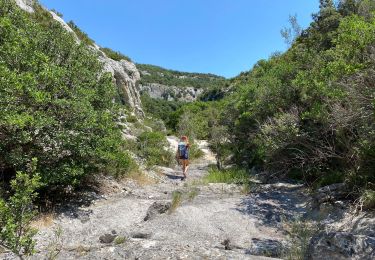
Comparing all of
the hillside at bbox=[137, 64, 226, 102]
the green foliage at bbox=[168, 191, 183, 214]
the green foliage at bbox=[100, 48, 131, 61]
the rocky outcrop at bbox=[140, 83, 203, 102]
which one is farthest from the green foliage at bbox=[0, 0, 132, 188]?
the rocky outcrop at bbox=[140, 83, 203, 102]

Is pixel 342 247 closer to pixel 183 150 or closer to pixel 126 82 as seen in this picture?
pixel 183 150

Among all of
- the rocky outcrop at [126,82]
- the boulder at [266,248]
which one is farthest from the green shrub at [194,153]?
the boulder at [266,248]

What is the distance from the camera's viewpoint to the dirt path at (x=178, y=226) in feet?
22.6

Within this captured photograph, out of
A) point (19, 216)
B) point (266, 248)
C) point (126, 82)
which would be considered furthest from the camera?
point (126, 82)

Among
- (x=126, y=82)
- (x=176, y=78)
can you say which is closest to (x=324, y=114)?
(x=126, y=82)

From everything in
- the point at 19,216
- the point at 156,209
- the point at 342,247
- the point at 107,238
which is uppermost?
the point at 19,216

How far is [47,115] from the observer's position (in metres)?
9.34

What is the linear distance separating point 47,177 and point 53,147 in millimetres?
832

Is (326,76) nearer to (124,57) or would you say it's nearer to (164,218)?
(164,218)

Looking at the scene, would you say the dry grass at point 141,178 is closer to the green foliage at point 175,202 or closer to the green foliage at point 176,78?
the green foliage at point 175,202

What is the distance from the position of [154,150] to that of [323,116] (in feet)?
36.7

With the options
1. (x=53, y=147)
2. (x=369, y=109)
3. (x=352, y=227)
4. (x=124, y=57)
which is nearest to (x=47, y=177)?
(x=53, y=147)

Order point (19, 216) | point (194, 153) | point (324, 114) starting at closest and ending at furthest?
1. point (19, 216)
2. point (324, 114)
3. point (194, 153)

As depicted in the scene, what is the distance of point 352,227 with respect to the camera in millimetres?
7922
